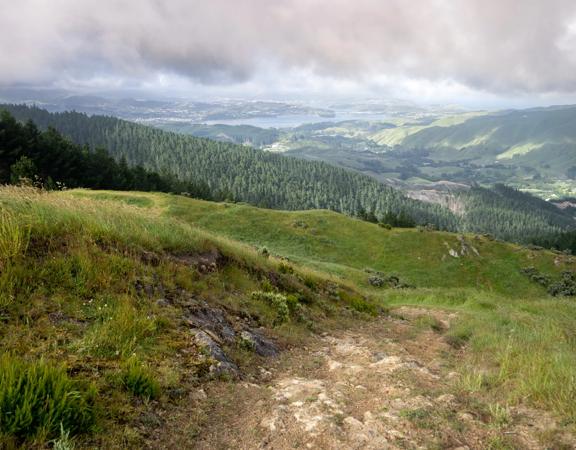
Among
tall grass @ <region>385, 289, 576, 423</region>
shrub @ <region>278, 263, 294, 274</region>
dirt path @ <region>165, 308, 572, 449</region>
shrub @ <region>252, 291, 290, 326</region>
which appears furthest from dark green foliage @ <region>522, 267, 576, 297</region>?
dirt path @ <region>165, 308, 572, 449</region>

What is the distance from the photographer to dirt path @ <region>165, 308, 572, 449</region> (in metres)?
5.23

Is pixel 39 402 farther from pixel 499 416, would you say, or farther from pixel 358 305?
pixel 358 305

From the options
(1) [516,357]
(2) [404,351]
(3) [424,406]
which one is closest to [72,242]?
(3) [424,406]

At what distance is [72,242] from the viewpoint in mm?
8336

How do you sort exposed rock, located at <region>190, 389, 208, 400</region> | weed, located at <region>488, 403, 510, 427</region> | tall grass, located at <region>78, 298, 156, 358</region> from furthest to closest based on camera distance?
exposed rock, located at <region>190, 389, 208, 400</region>, tall grass, located at <region>78, 298, 156, 358</region>, weed, located at <region>488, 403, 510, 427</region>

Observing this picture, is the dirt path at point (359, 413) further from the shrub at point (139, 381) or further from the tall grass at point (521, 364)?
the shrub at point (139, 381)

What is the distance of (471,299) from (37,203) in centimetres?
2617

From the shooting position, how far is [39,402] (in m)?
4.14

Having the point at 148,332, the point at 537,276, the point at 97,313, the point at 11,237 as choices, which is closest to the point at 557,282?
the point at 537,276

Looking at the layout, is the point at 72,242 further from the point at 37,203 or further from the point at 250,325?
the point at 250,325

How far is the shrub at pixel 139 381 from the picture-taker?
211 inches

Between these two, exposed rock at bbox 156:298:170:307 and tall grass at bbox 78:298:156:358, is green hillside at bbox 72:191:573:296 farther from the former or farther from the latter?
tall grass at bbox 78:298:156:358

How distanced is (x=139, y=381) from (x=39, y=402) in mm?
1486

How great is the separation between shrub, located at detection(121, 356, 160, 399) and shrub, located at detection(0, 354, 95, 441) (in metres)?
0.69
